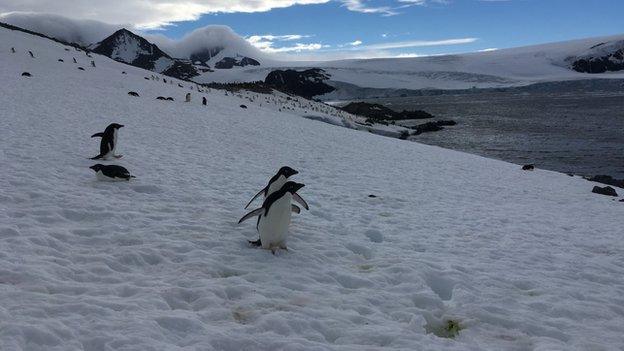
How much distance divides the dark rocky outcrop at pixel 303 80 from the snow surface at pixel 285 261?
102 metres

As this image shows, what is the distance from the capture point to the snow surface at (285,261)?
4.45 meters

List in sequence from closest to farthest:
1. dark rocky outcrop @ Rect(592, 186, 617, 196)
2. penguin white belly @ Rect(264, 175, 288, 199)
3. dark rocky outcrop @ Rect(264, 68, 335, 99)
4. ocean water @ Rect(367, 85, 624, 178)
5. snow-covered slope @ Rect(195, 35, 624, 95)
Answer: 1. penguin white belly @ Rect(264, 175, 288, 199)
2. dark rocky outcrop @ Rect(592, 186, 617, 196)
3. ocean water @ Rect(367, 85, 624, 178)
4. dark rocky outcrop @ Rect(264, 68, 335, 99)
5. snow-covered slope @ Rect(195, 35, 624, 95)

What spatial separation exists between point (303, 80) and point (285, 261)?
11224cm

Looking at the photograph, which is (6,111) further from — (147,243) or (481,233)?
(481,233)

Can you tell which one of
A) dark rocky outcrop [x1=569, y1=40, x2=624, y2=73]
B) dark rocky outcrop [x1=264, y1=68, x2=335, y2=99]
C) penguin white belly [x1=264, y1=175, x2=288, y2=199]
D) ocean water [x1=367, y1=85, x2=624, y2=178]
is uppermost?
dark rocky outcrop [x1=569, y1=40, x2=624, y2=73]

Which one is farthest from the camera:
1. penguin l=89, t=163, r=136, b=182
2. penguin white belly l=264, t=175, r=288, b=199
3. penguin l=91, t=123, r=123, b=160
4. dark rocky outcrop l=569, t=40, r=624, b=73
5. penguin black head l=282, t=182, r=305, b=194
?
dark rocky outcrop l=569, t=40, r=624, b=73

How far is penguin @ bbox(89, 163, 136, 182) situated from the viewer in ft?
29.6

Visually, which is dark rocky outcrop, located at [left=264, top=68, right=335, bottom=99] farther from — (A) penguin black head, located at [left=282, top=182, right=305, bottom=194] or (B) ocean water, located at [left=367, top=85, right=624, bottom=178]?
(A) penguin black head, located at [left=282, top=182, right=305, bottom=194]

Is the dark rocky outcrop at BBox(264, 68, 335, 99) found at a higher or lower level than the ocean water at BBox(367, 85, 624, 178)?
higher

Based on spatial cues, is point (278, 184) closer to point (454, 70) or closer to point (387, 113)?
point (387, 113)

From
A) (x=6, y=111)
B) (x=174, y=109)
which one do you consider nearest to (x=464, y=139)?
(x=174, y=109)

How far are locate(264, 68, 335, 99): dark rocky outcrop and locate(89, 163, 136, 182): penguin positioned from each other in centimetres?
10557

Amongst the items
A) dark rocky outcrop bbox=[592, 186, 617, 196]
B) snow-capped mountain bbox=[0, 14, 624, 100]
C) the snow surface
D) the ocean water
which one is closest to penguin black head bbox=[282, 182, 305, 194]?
the snow surface

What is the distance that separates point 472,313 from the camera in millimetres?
5387
